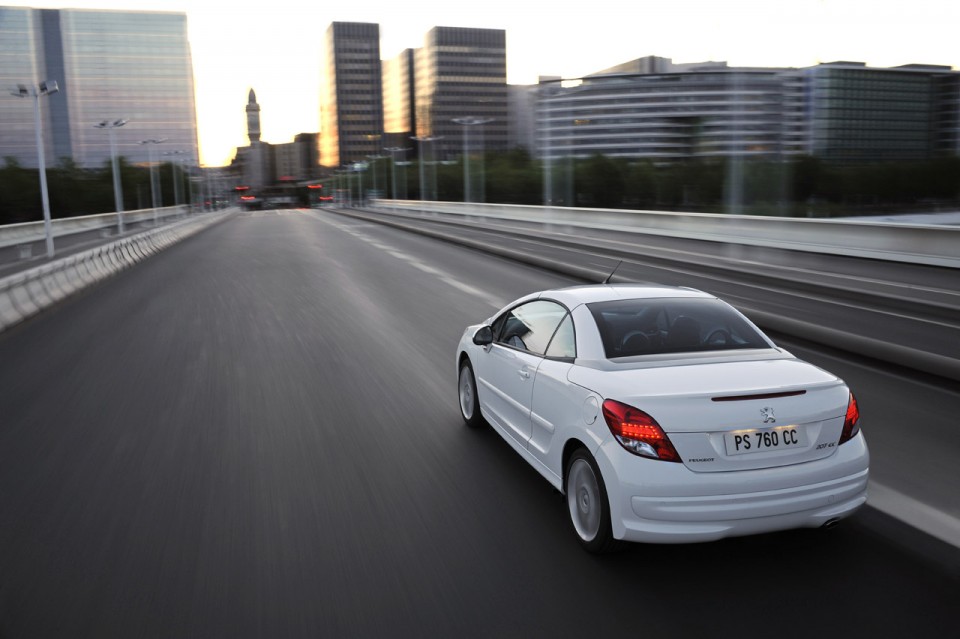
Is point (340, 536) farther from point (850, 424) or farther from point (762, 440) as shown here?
point (850, 424)

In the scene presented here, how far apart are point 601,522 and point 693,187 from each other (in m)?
59.9

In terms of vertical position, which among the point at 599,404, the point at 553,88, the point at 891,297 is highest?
the point at 553,88

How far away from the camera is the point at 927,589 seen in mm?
3779

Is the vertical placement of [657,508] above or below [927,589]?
above

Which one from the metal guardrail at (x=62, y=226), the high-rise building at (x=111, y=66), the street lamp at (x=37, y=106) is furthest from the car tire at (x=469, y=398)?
the high-rise building at (x=111, y=66)

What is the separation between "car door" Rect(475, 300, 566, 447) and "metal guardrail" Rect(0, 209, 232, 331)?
Result: 10030mm

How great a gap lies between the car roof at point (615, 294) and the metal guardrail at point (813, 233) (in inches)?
647

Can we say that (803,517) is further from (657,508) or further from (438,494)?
(438,494)

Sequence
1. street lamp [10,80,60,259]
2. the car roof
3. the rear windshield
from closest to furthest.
Result: the rear windshield → the car roof → street lamp [10,80,60,259]

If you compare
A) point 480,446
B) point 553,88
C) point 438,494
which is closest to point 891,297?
point 480,446

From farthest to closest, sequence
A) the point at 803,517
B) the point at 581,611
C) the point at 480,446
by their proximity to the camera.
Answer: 1. the point at 480,446
2. the point at 803,517
3. the point at 581,611

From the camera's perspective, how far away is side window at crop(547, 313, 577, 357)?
5012 millimetres

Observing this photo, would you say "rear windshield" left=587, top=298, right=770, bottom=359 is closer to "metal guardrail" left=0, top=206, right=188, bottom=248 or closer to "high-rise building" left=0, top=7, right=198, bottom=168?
"metal guardrail" left=0, top=206, right=188, bottom=248

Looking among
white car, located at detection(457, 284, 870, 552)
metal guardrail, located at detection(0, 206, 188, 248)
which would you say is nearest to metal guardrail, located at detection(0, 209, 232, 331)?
white car, located at detection(457, 284, 870, 552)
